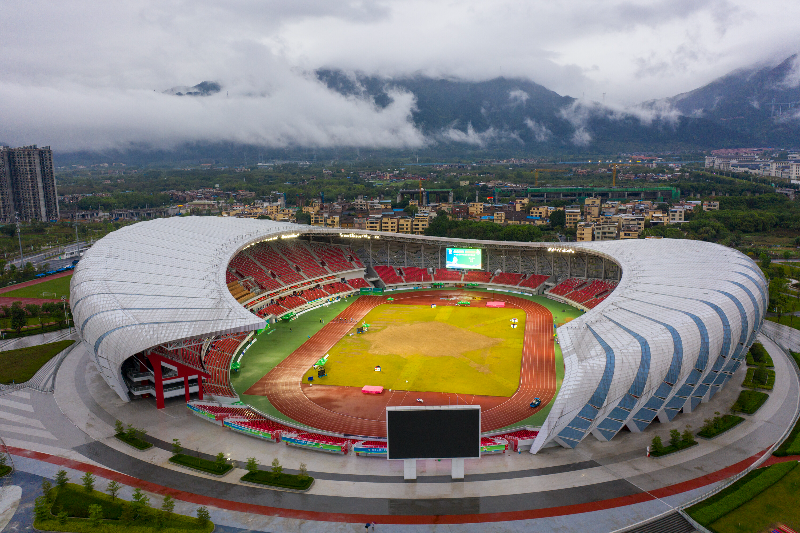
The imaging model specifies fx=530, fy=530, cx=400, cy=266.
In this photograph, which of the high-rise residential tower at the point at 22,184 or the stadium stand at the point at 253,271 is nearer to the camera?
the stadium stand at the point at 253,271

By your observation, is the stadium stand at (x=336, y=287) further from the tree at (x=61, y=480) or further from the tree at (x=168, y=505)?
the tree at (x=168, y=505)

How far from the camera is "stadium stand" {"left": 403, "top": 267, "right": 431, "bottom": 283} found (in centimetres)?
7538

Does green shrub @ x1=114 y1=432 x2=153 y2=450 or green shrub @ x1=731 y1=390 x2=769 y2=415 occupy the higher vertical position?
green shrub @ x1=114 y1=432 x2=153 y2=450

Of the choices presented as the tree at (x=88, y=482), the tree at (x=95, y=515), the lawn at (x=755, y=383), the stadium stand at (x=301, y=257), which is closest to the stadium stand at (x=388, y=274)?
the stadium stand at (x=301, y=257)

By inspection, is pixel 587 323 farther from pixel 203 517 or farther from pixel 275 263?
pixel 275 263

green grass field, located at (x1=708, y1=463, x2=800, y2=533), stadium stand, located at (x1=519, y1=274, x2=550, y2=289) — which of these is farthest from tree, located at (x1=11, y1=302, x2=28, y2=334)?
green grass field, located at (x1=708, y1=463, x2=800, y2=533)

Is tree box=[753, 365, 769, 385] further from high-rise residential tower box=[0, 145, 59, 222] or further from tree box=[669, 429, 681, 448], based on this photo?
high-rise residential tower box=[0, 145, 59, 222]

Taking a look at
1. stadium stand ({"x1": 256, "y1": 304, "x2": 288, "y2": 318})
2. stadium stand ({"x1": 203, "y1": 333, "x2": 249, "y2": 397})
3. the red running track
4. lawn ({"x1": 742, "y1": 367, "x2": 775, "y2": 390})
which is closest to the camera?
the red running track

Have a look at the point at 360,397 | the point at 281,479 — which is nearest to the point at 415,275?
the point at 360,397

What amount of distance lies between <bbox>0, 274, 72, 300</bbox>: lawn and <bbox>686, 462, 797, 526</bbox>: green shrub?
70654mm

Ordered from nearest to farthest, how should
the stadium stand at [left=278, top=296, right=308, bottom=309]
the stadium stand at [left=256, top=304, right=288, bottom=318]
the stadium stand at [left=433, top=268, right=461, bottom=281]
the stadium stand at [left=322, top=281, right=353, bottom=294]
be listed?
the stadium stand at [left=256, top=304, right=288, bottom=318], the stadium stand at [left=278, top=296, right=308, bottom=309], the stadium stand at [left=322, top=281, right=353, bottom=294], the stadium stand at [left=433, top=268, right=461, bottom=281]

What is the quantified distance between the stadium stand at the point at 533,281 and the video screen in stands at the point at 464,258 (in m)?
6.45

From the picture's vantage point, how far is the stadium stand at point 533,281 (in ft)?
233

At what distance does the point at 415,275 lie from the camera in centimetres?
7600
